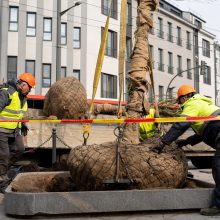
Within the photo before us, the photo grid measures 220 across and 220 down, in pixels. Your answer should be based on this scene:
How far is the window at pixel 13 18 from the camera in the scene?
3057 cm

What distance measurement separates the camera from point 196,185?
5.50 m

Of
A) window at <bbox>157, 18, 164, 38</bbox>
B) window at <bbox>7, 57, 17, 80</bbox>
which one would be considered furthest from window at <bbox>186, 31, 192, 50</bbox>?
window at <bbox>7, 57, 17, 80</bbox>

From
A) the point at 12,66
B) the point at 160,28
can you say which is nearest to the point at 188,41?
the point at 160,28

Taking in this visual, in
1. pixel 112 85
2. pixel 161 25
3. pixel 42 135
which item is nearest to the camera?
pixel 42 135

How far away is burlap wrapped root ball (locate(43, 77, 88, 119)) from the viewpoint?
339 inches

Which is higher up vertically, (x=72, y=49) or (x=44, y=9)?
(x=44, y=9)

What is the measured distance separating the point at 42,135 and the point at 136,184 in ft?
12.5

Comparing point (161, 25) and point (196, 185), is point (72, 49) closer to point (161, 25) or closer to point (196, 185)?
point (161, 25)

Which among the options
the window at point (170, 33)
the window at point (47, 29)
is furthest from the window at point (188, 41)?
the window at point (47, 29)

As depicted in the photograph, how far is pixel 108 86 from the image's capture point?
1296 inches

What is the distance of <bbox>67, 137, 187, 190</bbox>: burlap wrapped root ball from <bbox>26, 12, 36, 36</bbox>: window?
90.1 ft

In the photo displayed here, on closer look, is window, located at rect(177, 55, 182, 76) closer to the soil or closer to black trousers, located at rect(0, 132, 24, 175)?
black trousers, located at rect(0, 132, 24, 175)

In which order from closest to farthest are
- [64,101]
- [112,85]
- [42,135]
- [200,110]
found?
1. [200,110]
2. [42,135]
3. [64,101]
4. [112,85]

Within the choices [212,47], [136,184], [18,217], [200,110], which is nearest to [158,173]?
[136,184]
